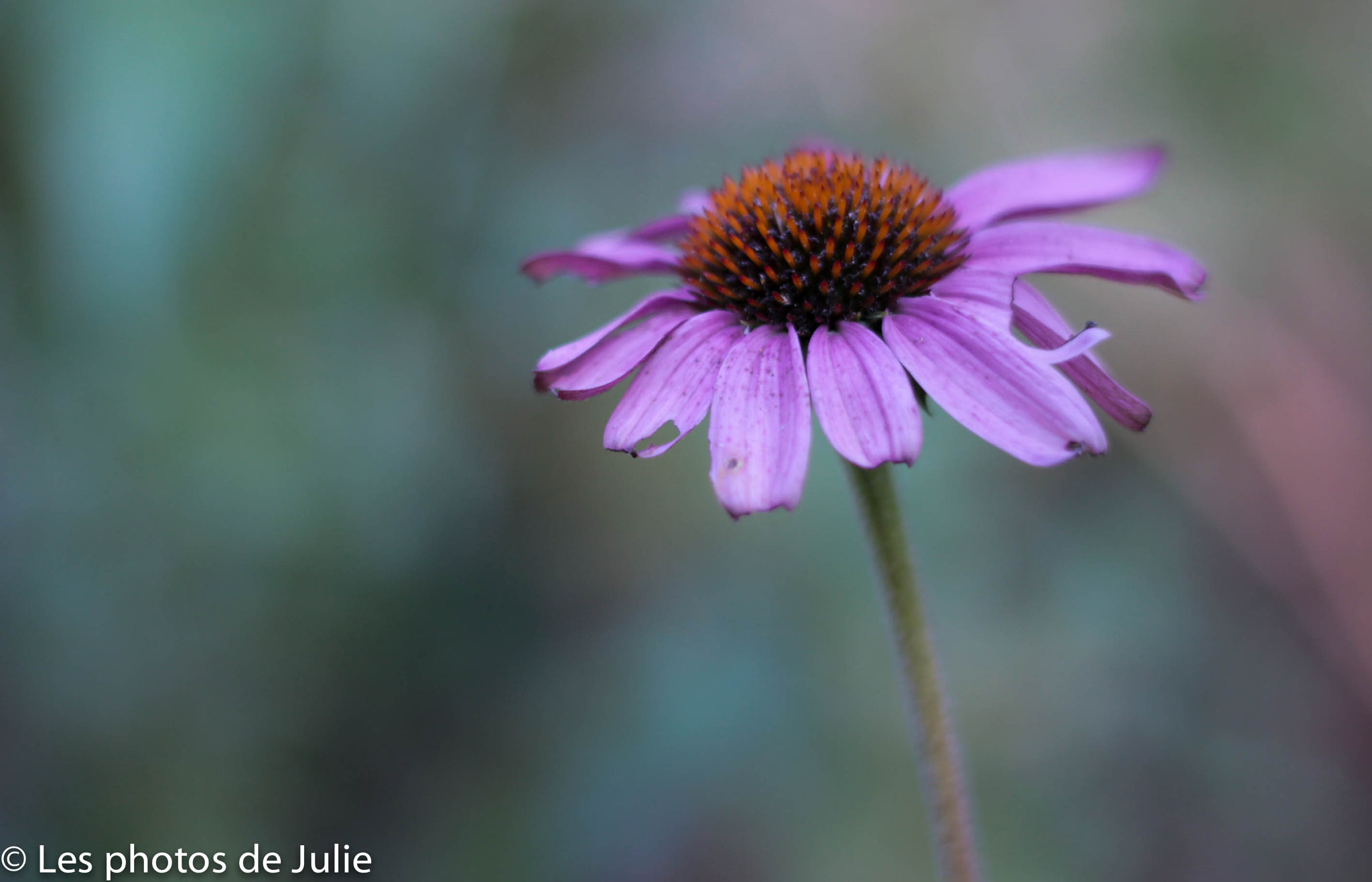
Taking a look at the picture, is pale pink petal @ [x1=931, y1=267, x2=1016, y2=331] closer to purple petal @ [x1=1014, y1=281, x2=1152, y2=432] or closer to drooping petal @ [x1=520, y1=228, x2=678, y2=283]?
purple petal @ [x1=1014, y1=281, x2=1152, y2=432]

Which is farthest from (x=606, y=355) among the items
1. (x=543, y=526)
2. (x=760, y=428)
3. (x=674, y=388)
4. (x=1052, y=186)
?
(x=543, y=526)

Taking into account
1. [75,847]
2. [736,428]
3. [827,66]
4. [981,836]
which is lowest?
[981,836]

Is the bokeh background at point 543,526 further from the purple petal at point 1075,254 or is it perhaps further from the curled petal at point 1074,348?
the curled petal at point 1074,348

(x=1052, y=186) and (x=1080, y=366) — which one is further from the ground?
(x=1052, y=186)

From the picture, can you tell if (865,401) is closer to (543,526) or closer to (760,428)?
(760,428)

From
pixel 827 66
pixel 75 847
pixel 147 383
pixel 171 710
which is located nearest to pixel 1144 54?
pixel 827 66

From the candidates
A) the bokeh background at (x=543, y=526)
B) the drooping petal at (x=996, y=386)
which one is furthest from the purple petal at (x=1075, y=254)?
the bokeh background at (x=543, y=526)

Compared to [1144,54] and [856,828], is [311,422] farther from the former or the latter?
[1144,54]
